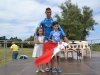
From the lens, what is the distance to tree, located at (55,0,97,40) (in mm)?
37250

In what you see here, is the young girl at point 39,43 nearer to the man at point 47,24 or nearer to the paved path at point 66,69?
the man at point 47,24

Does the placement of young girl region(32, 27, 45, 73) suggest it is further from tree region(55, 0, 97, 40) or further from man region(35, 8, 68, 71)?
tree region(55, 0, 97, 40)

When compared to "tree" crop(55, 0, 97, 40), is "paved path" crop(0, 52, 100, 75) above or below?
below

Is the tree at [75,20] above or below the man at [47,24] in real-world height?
above

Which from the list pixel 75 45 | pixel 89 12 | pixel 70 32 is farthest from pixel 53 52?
pixel 89 12

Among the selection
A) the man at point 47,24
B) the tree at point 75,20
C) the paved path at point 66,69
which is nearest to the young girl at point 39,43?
the man at point 47,24

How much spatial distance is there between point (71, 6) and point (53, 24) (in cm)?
3637

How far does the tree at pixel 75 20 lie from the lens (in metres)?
37.2

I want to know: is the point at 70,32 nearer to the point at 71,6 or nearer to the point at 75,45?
the point at 71,6

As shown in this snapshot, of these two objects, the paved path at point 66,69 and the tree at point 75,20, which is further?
the tree at point 75,20

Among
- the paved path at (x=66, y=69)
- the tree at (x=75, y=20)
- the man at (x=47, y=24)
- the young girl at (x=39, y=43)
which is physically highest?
the tree at (x=75, y=20)

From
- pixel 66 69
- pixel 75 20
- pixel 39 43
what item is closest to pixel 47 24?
pixel 39 43

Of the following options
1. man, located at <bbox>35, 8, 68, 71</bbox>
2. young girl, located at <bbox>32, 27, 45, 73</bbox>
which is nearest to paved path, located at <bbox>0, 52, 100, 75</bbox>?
young girl, located at <bbox>32, 27, 45, 73</bbox>

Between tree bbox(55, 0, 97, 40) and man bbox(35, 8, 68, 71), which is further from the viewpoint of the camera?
tree bbox(55, 0, 97, 40)
